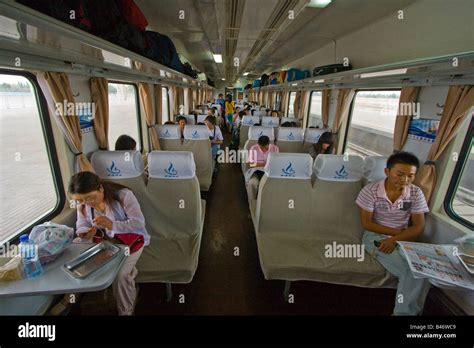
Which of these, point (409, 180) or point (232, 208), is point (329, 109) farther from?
point (409, 180)

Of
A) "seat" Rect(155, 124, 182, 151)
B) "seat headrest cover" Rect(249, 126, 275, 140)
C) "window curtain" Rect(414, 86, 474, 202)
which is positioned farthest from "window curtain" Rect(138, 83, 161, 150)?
"window curtain" Rect(414, 86, 474, 202)

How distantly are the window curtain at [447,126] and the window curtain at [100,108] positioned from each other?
4.79m

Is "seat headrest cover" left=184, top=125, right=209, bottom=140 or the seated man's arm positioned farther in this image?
"seat headrest cover" left=184, top=125, right=209, bottom=140

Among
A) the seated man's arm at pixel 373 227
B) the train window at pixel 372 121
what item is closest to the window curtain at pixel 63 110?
the seated man's arm at pixel 373 227

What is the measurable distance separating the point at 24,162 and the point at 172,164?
1738mm

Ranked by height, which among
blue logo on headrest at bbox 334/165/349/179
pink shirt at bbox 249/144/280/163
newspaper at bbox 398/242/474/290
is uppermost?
blue logo on headrest at bbox 334/165/349/179

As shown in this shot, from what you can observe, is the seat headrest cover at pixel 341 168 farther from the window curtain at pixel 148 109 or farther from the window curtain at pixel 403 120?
the window curtain at pixel 148 109

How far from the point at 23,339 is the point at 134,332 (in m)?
0.62

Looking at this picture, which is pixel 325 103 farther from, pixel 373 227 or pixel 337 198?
pixel 373 227

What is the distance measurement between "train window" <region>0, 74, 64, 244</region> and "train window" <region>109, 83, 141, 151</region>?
2.26 meters

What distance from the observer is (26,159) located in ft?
9.37

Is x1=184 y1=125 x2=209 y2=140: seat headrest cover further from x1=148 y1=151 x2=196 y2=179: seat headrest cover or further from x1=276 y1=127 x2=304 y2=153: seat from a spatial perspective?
x1=148 y1=151 x2=196 y2=179: seat headrest cover

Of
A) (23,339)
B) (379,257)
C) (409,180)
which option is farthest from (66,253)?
(409,180)

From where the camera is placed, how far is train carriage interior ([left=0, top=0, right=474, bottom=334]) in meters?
2.01
